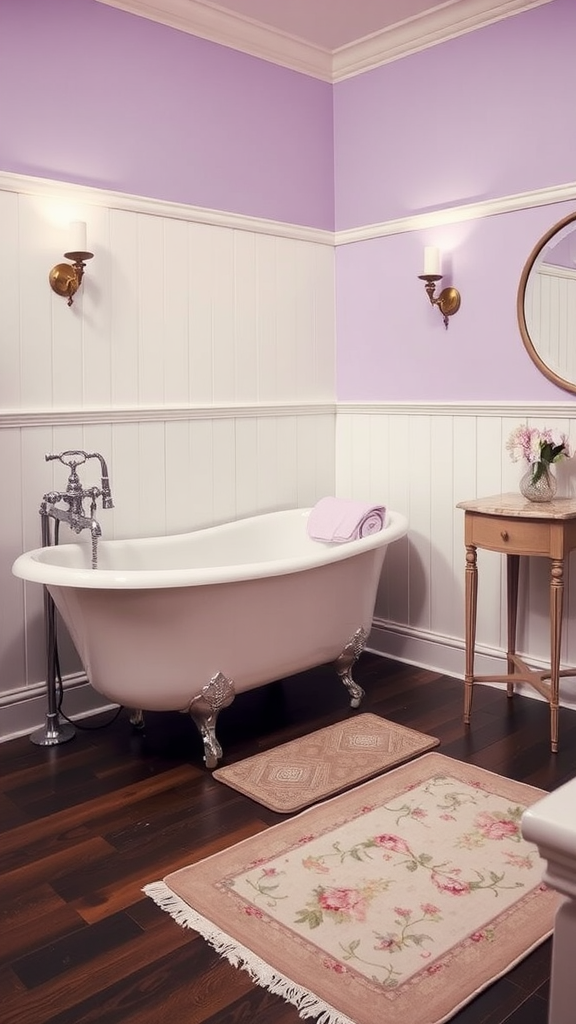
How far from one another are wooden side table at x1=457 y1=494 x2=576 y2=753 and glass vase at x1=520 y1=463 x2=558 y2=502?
33mm

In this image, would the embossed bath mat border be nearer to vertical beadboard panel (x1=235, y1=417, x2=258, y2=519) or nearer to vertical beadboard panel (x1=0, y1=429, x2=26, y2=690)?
vertical beadboard panel (x1=0, y1=429, x2=26, y2=690)

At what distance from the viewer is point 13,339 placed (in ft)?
9.44

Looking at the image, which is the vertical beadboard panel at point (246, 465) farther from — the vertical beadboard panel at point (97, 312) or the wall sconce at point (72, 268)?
the wall sconce at point (72, 268)

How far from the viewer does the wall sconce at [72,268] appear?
287 centimetres

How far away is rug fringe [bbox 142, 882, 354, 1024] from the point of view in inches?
63.6

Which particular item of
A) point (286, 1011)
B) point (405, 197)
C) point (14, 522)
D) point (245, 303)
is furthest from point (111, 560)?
point (405, 197)

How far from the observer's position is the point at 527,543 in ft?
9.29

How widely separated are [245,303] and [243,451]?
63 centimetres

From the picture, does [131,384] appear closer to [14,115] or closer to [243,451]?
[243,451]

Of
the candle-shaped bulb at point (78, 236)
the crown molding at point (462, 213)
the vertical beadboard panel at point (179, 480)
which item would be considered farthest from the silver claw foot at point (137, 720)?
the crown molding at point (462, 213)

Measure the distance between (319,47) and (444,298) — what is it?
129 centimetres

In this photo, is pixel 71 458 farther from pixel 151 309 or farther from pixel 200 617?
pixel 200 617

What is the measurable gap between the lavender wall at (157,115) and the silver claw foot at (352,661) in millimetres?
1827

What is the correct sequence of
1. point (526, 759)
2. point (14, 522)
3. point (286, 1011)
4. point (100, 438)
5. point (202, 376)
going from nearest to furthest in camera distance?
point (286, 1011) < point (526, 759) < point (14, 522) < point (100, 438) < point (202, 376)
